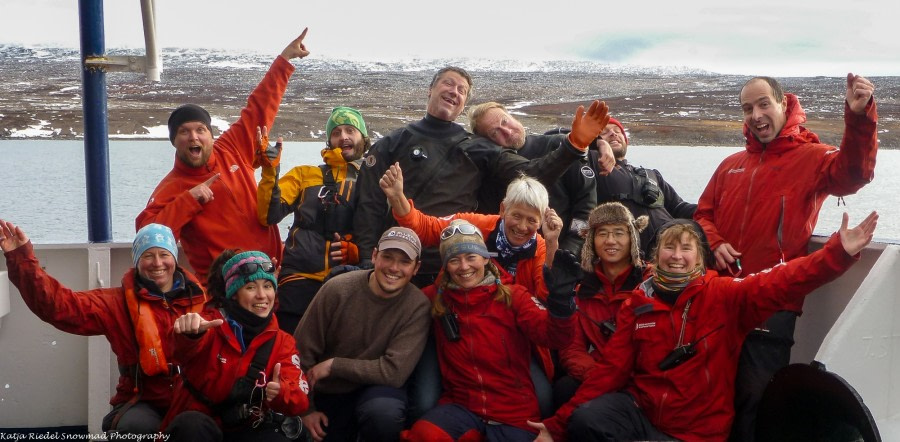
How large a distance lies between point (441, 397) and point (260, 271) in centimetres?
89

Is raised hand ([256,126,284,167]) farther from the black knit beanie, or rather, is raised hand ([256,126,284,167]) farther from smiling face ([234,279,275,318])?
smiling face ([234,279,275,318])

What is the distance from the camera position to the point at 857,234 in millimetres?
2922

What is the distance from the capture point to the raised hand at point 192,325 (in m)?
2.78

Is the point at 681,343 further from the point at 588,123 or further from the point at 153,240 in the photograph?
the point at 153,240

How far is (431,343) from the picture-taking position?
348cm

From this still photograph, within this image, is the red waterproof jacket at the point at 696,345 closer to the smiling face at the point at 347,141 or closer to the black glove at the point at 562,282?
the black glove at the point at 562,282

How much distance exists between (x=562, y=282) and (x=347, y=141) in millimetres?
1628

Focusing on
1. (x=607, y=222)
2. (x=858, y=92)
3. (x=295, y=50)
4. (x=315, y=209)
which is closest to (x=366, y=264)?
(x=315, y=209)

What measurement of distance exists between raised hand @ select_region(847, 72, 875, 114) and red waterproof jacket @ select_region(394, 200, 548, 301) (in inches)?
53.4

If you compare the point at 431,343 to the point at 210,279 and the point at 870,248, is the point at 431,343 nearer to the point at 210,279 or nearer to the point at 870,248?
the point at 210,279

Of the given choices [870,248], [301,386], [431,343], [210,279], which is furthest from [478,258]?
[870,248]

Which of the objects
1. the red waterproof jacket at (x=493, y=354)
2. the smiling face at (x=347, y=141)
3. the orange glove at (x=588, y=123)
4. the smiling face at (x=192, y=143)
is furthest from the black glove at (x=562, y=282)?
the smiling face at (x=192, y=143)

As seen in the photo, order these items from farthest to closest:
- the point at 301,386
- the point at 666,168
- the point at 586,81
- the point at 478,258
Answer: the point at 586,81 → the point at 666,168 → the point at 478,258 → the point at 301,386

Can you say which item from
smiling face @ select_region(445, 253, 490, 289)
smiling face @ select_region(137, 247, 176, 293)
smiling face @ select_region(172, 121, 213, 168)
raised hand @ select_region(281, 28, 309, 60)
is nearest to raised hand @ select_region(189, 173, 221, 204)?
smiling face @ select_region(172, 121, 213, 168)
